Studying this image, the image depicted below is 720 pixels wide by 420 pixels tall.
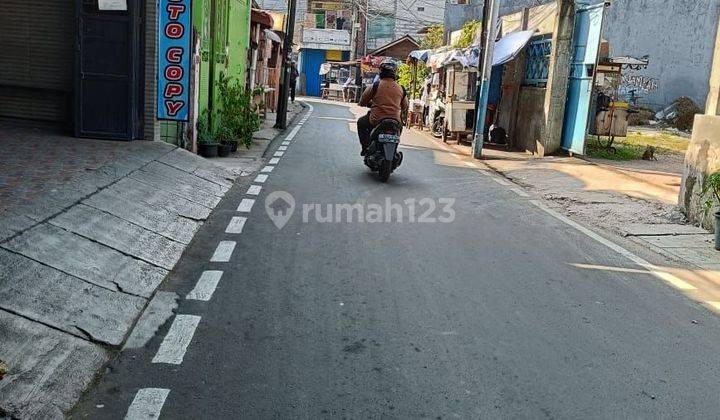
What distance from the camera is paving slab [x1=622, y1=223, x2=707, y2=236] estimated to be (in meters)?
8.40

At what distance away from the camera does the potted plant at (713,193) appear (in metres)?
7.72

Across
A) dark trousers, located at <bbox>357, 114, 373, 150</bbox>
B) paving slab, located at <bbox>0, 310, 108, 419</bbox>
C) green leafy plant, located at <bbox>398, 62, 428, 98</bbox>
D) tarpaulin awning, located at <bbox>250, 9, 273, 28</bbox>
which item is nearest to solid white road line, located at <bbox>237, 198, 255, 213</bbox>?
dark trousers, located at <bbox>357, 114, 373, 150</bbox>

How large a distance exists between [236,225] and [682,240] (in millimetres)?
5196

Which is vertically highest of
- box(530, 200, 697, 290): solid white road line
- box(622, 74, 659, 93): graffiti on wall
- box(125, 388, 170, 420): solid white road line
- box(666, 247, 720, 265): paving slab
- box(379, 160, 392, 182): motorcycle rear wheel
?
box(622, 74, 659, 93): graffiti on wall

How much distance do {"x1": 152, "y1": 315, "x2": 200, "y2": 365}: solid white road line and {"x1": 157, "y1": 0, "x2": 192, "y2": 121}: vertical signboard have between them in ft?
22.5

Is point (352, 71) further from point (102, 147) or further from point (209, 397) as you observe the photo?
point (209, 397)

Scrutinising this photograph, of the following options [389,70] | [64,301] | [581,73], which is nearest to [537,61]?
[581,73]

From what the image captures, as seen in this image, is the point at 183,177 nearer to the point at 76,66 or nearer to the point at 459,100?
the point at 76,66

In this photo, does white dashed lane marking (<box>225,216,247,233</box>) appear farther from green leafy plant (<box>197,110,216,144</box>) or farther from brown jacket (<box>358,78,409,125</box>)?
green leafy plant (<box>197,110,216,144</box>)

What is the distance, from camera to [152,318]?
4793 mm

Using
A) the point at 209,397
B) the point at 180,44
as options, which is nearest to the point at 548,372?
the point at 209,397

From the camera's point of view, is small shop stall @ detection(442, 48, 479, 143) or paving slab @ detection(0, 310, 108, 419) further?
small shop stall @ detection(442, 48, 479, 143)

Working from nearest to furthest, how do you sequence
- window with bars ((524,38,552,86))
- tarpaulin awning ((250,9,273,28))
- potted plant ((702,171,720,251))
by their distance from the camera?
1. potted plant ((702,171,720,251))
2. window with bars ((524,38,552,86))
3. tarpaulin awning ((250,9,273,28))

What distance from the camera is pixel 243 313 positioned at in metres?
4.98
